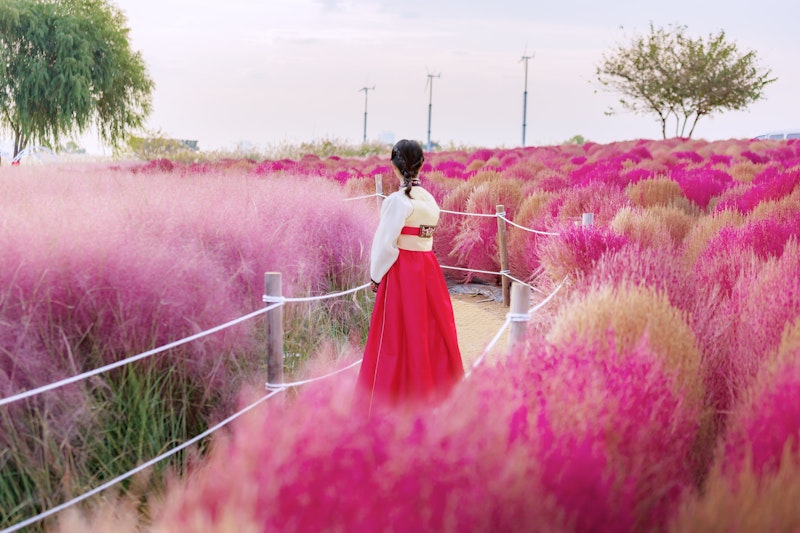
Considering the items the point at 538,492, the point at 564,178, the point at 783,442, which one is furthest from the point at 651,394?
the point at 564,178

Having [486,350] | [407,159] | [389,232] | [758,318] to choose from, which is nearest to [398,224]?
[389,232]

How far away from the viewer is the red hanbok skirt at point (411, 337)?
351 cm

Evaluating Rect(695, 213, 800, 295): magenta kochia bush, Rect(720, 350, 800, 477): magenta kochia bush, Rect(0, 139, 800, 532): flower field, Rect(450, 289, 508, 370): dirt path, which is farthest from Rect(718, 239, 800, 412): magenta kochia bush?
Rect(450, 289, 508, 370): dirt path

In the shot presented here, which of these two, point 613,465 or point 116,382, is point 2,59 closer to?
point 116,382

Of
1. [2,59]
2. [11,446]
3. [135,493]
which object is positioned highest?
[2,59]

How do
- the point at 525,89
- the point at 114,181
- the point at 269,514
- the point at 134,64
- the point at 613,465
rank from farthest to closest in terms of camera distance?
the point at 525,89 → the point at 134,64 → the point at 114,181 → the point at 613,465 → the point at 269,514

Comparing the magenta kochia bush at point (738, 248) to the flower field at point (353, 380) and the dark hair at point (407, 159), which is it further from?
the dark hair at point (407, 159)

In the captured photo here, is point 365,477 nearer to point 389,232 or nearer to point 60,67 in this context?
point 389,232

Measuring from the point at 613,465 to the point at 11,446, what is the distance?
250cm

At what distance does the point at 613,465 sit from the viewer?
1.56 metres

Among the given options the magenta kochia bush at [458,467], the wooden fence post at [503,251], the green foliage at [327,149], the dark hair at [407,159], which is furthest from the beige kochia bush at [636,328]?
the green foliage at [327,149]

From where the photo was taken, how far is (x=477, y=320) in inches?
280

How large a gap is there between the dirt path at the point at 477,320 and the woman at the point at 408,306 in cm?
192

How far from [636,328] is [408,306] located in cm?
126
